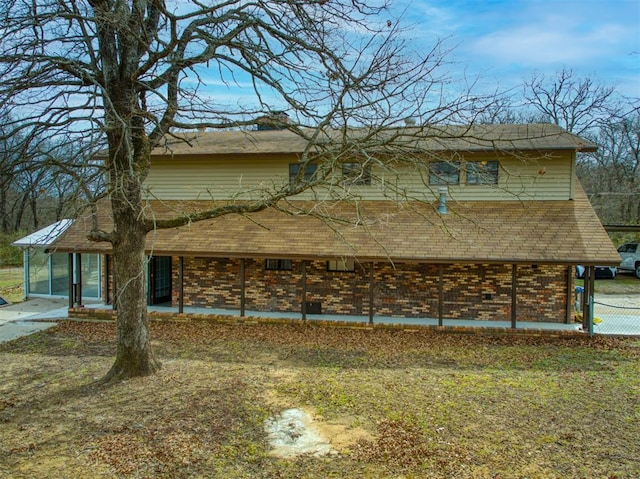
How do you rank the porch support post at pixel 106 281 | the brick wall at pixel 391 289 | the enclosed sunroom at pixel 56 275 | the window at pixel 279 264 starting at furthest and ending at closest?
the enclosed sunroom at pixel 56 275
the porch support post at pixel 106 281
the window at pixel 279 264
the brick wall at pixel 391 289

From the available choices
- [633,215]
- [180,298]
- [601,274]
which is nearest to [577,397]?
[180,298]

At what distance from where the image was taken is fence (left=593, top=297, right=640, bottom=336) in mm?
12578

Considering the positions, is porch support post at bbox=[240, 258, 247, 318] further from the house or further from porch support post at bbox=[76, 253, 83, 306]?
porch support post at bbox=[76, 253, 83, 306]

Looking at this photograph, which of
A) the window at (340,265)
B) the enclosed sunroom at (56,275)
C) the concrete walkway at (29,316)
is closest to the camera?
the concrete walkway at (29,316)

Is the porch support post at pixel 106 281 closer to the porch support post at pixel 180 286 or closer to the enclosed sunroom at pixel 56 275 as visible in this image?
the enclosed sunroom at pixel 56 275

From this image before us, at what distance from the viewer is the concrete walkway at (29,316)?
509 inches

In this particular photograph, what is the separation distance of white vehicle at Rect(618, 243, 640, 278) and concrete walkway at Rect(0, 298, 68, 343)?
2492cm

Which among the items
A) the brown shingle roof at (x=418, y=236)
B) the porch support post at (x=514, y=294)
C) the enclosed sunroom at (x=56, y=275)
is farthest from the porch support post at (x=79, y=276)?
the porch support post at (x=514, y=294)

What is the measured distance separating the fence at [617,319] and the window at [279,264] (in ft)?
27.0

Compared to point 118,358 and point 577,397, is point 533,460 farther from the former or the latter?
point 118,358

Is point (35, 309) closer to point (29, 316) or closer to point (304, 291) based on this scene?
point (29, 316)

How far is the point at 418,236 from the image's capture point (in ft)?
43.6

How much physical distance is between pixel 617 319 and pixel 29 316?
56.9ft

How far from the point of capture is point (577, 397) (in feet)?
24.7
